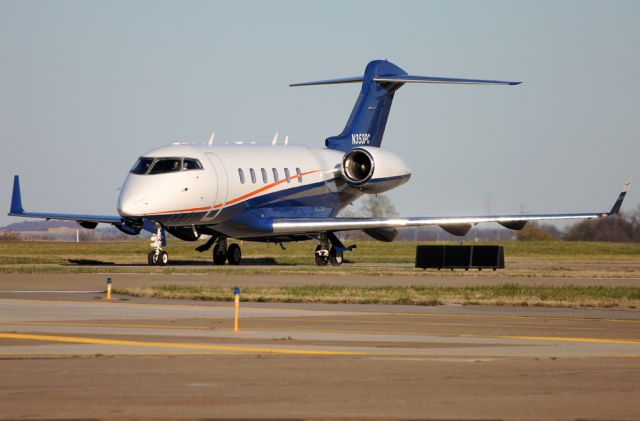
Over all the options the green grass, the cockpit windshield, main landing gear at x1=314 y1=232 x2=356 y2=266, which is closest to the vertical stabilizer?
the green grass

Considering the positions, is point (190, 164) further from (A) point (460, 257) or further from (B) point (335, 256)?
(A) point (460, 257)

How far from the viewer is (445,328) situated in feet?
76.0

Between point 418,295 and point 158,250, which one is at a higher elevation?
point 418,295

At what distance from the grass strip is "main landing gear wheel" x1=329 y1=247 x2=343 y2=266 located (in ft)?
61.9

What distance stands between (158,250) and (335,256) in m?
9.04

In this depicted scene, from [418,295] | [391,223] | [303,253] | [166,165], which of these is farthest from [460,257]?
[303,253]

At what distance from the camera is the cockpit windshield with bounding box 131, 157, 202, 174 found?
1866 inches

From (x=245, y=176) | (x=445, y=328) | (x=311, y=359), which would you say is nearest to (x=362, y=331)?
(x=445, y=328)

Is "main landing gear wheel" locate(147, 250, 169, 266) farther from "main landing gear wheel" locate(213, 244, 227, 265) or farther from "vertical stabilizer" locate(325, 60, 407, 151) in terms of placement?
"vertical stabilizer" locate(325, 60, 407, 151)

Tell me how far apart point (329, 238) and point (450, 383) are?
39.5 metres

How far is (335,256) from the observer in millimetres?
54156

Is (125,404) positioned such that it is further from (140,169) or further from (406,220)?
(406,220)

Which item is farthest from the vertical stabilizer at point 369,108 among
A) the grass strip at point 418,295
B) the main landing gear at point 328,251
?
the grass strip at point 418,295

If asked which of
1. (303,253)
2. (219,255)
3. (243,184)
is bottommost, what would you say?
(303,253)
